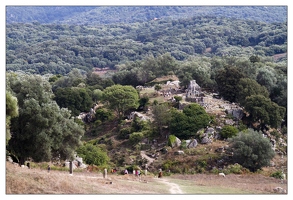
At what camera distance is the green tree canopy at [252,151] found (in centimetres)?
4119

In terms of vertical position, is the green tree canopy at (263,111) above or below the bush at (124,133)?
above

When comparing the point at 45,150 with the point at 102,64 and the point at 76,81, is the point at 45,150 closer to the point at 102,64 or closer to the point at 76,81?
the point at 76,81

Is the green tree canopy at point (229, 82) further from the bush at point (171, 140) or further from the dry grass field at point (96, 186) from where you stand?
the dry grass field at point (96, 186)

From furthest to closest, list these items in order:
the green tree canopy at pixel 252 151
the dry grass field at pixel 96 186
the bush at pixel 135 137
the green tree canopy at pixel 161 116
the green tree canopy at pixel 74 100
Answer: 1. the green tree canopy at pixel 74 100
2. the green tree canopy at pixel 161 116
3. the bush at pixel 135 137
4. the green tree canopy at pixel 252 151
5. the dry grass field at pixel 96 186

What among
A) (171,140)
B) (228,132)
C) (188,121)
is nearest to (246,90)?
(228,132)

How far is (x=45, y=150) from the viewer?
107 feet

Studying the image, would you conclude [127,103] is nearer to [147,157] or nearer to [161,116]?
[161,116]

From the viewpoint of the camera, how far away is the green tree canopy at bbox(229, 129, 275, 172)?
41188 mm

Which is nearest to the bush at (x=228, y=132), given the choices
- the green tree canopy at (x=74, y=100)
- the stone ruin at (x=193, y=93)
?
the stone ruin at (x=193, y=93)

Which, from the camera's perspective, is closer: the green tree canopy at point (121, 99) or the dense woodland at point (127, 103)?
the dense woodland at point (127, 103)

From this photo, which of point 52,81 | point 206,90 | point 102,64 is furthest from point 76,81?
point 102,64

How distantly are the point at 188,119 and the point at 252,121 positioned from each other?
9688mm

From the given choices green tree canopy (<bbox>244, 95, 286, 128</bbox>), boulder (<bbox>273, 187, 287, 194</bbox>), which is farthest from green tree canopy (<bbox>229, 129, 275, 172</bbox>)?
boulder (<bbox>273, 187, 287, 194</bbox>)

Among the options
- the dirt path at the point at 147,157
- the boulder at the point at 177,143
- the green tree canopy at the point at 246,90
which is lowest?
the dirt path at the point at 147,157
